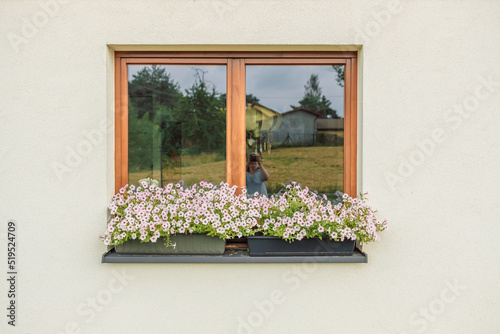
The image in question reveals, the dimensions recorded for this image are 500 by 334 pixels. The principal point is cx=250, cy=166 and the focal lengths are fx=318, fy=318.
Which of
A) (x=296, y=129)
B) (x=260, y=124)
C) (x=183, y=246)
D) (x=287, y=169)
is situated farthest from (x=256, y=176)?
(x=183, y=246)

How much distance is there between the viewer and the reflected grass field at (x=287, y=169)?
2.55 metres

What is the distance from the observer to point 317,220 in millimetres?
2184

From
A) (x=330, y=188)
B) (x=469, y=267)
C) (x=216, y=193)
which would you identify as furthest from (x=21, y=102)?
(x=469, y=267)

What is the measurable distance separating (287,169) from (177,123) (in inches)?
42.6

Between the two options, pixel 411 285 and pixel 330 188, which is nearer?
pixel 411 285

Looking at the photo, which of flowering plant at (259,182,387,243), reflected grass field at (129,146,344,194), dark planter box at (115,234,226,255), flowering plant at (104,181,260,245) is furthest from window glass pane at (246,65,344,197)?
dark planter box at (115,234,226,255)

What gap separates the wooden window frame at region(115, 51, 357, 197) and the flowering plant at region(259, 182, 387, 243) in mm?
267

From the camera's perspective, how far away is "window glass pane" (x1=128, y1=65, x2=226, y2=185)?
2568mm

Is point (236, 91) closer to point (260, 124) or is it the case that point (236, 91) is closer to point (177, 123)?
point (260, 124)

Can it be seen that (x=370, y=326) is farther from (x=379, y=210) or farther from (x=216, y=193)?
(x=216, y=193)

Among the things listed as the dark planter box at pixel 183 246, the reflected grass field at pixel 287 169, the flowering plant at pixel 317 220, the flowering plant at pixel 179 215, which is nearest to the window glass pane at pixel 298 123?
the reflected grass field at pixel 287 169

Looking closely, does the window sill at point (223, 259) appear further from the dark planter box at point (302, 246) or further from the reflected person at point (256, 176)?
the reflected person at point (256, 176)

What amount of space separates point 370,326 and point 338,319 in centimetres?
24

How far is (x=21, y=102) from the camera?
91.0 inches
